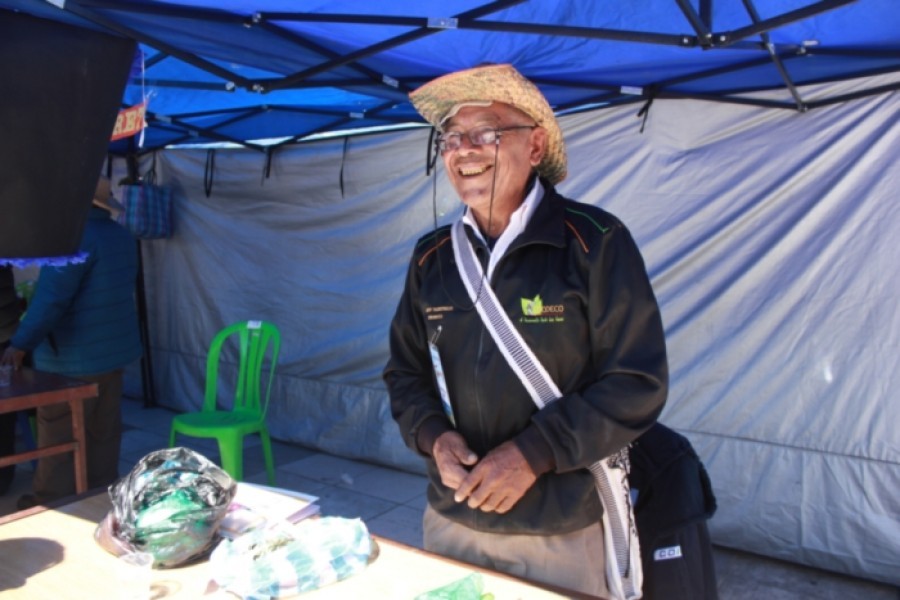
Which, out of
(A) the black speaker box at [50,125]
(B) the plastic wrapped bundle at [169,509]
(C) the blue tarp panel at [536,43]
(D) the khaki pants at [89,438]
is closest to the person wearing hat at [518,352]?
(B) the plastic wrapped bundle at [169,509]

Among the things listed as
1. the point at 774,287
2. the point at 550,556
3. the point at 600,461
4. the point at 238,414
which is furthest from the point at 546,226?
the point at 238,414

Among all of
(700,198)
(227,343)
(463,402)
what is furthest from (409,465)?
(463,402)

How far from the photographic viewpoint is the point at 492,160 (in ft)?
4.77

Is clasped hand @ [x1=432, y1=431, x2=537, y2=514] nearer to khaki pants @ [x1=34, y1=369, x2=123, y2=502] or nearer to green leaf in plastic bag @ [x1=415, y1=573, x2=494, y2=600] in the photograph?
green leaf in plastic bag @ [x1=415, y1=573, x2=494, y2=600]

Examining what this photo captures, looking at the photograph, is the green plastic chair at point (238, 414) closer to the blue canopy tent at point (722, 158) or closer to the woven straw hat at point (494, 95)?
the blue canopy tent at point (722, 158)

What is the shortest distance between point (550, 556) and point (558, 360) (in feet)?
1.32

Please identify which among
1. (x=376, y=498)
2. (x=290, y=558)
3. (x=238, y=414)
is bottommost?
(x=376, y=498)

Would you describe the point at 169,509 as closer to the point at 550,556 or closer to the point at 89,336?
the point at 550,556

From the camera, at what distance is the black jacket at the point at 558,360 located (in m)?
1.29

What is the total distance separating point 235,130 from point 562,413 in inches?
161

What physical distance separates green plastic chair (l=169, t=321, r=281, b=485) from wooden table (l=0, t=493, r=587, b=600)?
2.21 m

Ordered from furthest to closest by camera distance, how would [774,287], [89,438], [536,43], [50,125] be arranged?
[89,438]
[774,287]
[536,43]
[50,125]

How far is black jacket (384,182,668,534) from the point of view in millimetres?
1289

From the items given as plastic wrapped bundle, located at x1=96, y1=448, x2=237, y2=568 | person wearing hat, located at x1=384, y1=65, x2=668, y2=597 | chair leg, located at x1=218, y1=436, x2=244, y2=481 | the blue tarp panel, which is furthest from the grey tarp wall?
plastic wrapped bundle, located at x1=96, y1=448, x2=237, y2=568
